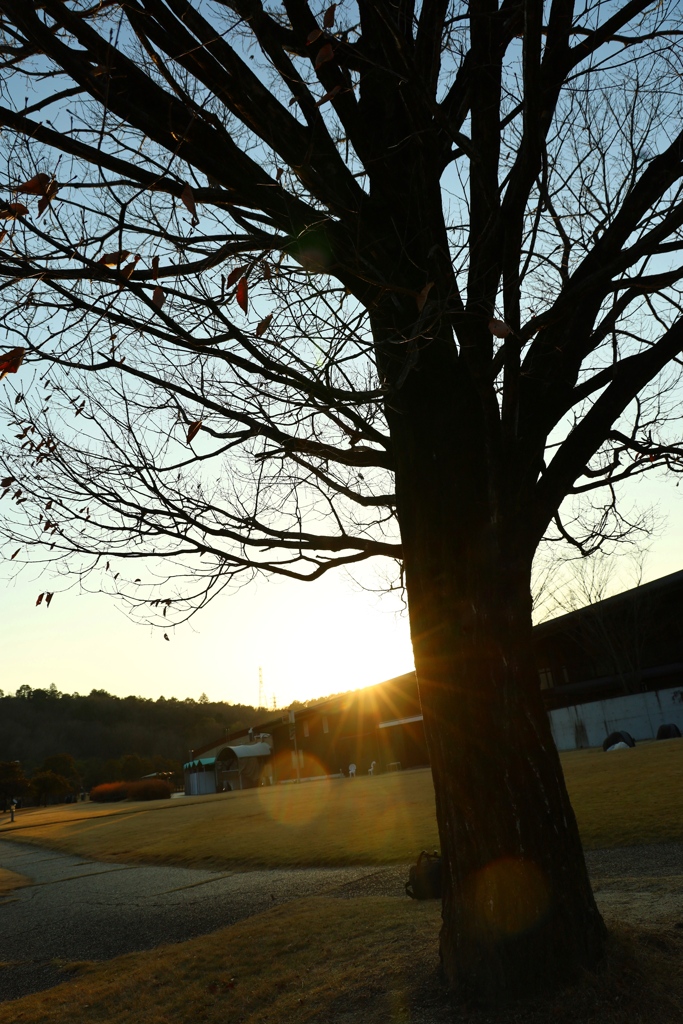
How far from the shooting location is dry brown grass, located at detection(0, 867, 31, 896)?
14.4 meters

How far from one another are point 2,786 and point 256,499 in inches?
2059

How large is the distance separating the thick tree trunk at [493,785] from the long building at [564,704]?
20750mm

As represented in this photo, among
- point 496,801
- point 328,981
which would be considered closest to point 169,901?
point 328,981

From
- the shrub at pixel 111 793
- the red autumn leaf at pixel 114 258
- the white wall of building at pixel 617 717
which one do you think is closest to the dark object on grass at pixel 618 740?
the white wall of building at pixel 617 717

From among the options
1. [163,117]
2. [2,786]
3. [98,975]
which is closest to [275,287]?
[163,117]

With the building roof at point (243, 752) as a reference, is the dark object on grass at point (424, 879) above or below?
below

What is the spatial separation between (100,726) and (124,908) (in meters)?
97.3

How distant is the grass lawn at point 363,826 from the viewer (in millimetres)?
11633

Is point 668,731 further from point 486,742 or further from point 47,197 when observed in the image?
point 47,197

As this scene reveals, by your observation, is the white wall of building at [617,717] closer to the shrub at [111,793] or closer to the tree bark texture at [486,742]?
the tree bark texture at [486,742]

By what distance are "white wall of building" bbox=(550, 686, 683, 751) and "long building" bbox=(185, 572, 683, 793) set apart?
0.04 meters

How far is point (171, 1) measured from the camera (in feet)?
13.3

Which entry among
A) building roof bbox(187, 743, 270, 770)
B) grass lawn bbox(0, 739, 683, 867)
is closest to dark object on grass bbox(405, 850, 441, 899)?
grass lawn bbox(0, 739, 683, 867)

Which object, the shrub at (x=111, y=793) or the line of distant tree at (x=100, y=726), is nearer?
the shrub at (x=111, y=793)
